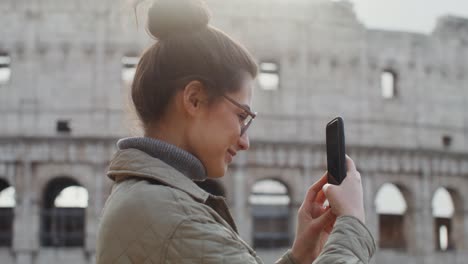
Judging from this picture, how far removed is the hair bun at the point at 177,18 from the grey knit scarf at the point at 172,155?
0.34 metres

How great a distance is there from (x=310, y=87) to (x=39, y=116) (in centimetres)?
916

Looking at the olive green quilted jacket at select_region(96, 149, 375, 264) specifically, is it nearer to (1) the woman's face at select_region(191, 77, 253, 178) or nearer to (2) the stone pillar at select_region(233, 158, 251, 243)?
(1) the woman's face at select_region(191, 77, 253, 178)

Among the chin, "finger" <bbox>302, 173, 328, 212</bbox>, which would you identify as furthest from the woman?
"finger" <bbox>302, 173, 328, 212</bbox>

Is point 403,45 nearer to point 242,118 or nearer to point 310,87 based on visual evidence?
point 310,87

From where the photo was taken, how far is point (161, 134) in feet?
7.08

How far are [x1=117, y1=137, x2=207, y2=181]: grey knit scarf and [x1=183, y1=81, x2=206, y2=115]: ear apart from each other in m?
0.13

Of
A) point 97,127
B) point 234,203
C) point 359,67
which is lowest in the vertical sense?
point 234,203

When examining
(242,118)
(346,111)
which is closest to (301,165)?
(346,111)

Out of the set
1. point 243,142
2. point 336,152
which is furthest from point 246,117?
point 336,152

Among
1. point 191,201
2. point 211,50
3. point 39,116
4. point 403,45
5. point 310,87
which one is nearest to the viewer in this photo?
point 191,201

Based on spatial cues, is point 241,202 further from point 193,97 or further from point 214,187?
point 193,97

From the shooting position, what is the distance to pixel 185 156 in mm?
2066

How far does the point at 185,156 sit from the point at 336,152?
1.66ft

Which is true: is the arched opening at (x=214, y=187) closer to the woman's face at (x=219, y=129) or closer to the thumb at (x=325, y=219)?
the thumb at (x=325, y=219)
